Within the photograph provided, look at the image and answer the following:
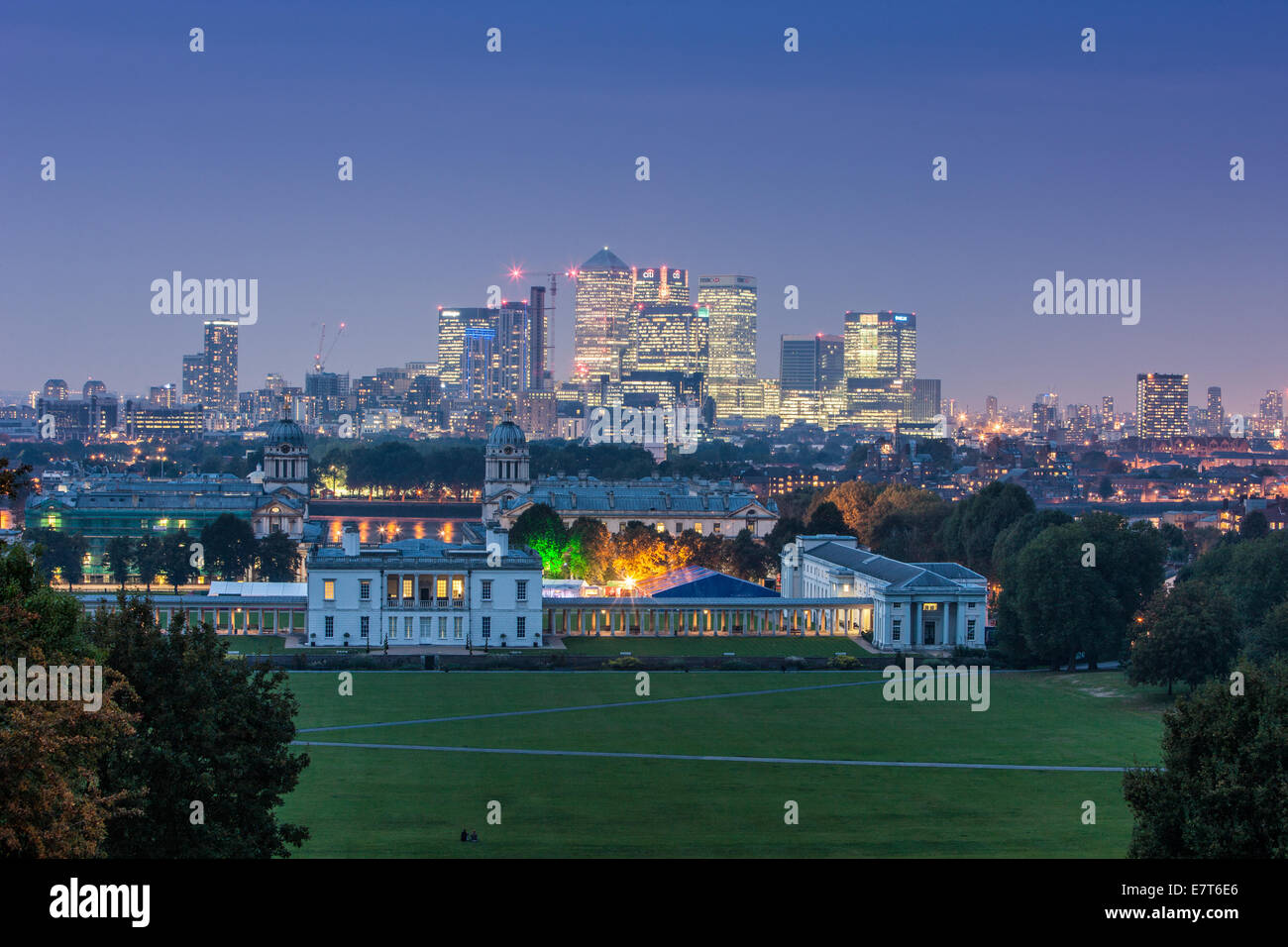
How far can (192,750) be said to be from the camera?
2920 cm

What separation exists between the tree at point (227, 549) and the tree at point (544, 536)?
1694 centimetres

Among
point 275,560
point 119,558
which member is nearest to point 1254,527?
point 275,560

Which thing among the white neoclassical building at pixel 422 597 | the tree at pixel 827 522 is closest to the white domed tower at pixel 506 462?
the tree at pixel 827 522

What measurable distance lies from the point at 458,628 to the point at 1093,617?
2990 centimetres

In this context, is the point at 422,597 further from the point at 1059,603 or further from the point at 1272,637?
the point at 1272,637

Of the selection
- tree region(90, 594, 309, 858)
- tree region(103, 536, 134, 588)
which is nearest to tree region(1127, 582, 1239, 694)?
tree region(90, 594, 309, 858)

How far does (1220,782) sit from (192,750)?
1858cm

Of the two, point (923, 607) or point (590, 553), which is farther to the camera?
point (590, 553)

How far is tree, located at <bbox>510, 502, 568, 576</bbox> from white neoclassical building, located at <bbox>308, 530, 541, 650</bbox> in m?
23.2

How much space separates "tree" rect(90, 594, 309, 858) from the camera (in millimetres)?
27875

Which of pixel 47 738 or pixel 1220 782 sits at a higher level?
pixel 47 738

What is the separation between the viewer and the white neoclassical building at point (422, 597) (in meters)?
75.1

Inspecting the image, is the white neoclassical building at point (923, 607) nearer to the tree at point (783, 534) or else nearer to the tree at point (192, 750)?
the tree at point (783, 534)

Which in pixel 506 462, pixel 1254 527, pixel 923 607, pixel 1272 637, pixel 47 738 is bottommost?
pixel 923 607
